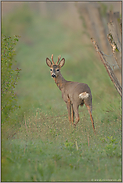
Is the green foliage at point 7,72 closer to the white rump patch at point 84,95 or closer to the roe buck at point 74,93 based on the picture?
the roe buck at point 74,93

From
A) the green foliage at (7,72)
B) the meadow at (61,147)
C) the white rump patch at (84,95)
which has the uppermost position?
the green foliage at (7,72)

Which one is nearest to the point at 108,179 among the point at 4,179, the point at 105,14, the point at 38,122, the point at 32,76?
the point at 4,179

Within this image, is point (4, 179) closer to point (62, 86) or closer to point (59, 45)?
point (62, 86)

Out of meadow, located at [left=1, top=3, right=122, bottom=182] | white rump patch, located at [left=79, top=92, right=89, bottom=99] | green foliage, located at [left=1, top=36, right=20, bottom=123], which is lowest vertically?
meadow, located at [left=1, top=3, right=122, bottom=182]

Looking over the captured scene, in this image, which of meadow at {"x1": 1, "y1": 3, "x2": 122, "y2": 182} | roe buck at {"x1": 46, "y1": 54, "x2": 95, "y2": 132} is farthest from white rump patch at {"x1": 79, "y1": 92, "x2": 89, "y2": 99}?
meadow at {"x1": 1, "y1": 3, "x2": 122, "y2": 182}

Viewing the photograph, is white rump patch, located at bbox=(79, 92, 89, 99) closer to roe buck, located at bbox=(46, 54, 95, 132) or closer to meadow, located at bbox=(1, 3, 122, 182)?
roe buck, located at bbox=(46, 54, 95, 132)

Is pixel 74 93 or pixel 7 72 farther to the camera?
pixel 74 93

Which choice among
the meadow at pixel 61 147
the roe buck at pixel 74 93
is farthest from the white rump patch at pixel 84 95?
the meadow at pixel 61 147

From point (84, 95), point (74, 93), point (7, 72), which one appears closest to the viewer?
point (7, 72)

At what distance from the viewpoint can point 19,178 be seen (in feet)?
15.1

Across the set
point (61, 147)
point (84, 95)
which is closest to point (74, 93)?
point (84, 95)

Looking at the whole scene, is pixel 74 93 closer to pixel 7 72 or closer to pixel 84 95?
pixel 84 95

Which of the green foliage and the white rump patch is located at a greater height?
the green foliage

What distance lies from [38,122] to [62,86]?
5.01ft
